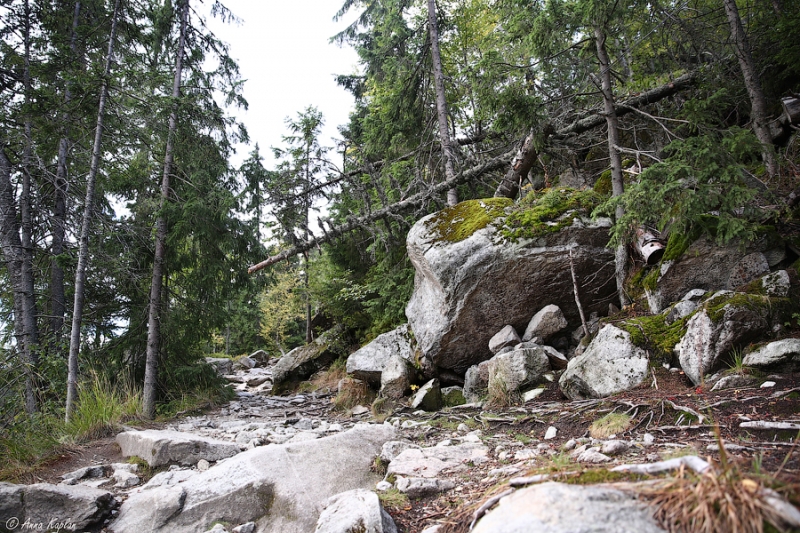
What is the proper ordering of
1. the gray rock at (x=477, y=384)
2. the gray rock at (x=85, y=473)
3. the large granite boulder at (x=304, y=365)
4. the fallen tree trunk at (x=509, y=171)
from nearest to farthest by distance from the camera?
the gray rock at (x=85, y=473) → the gray rock at (x=477, y=384) → the fallen tree trunk at (x=509, y=171) → the large granite boulder at (x=304, y=365)

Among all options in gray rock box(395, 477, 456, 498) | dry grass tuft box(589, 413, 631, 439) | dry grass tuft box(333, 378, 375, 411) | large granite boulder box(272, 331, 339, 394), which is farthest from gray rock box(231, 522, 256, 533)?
large granite boulder box(272, 331, 339, 394)

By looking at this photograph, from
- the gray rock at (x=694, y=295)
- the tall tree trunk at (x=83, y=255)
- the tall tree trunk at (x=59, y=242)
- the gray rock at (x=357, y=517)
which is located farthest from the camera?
the tall tree trunk at (x=59, y=242)

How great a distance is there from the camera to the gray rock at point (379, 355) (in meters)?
8.45

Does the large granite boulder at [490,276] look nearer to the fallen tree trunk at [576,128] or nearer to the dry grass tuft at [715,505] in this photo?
the fallen tree trunk at [576,128]

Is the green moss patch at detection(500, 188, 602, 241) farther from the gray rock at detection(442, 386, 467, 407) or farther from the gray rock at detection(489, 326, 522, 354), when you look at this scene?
the gray rock at detection(442, 386, 467, 407)

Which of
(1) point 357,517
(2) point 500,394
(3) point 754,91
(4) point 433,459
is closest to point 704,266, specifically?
(3) point 754,91

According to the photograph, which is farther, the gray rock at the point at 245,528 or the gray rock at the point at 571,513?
the gray rock at the point at 245,528

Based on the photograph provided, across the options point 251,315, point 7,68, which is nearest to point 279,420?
point 7,68

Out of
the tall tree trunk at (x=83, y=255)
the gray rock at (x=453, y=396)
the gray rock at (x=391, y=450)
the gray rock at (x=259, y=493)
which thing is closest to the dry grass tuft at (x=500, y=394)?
the gray rock at (x=453, y=396)

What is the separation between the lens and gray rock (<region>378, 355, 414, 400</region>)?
312 inches

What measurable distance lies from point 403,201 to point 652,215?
6.78 m

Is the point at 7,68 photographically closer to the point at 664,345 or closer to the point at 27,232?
the point at 27,232

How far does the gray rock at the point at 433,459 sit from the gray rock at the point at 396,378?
410cm

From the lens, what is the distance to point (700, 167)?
4.40 meters
